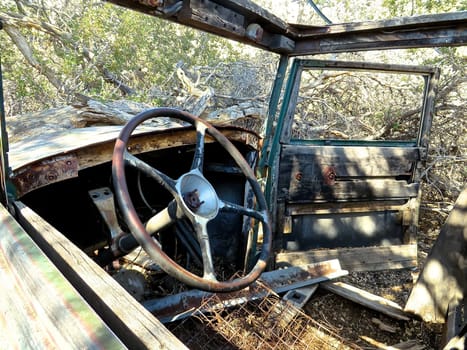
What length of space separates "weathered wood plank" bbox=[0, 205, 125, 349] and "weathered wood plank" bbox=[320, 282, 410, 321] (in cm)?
204

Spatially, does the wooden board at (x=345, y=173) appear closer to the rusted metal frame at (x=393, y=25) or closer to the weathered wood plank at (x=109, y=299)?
the rusted metal frame at (x=393, y=25)

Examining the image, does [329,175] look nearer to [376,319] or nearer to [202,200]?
[376,319]

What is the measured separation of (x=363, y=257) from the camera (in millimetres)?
2729

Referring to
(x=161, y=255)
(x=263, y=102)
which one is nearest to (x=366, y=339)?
(x=161, y=255)

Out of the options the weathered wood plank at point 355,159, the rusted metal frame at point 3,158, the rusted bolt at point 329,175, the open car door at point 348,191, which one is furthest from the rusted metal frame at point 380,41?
the rusted metal frame at point 3,158

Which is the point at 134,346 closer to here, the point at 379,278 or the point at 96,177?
the point at 96,177

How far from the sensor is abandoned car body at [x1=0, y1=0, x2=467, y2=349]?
79 cm

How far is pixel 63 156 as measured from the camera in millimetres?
1502

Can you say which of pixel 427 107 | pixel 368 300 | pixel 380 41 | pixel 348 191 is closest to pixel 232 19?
pixel 380 41

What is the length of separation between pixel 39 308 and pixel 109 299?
13cm

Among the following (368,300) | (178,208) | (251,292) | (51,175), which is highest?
(51,175)

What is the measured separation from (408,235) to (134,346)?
2.74 metres

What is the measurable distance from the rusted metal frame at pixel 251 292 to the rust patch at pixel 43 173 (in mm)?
916

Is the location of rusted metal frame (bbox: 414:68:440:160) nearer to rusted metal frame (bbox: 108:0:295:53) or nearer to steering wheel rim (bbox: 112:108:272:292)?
rusted metal frame (bbox: 108:0:295:53)
